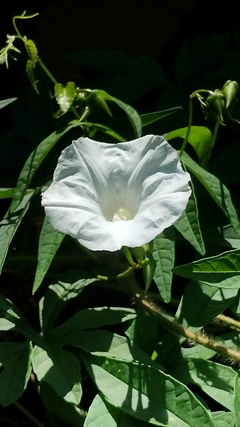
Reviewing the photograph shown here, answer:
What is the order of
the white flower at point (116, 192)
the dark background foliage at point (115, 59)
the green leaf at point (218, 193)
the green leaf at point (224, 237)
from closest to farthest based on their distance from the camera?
1. the white flower at point (116, 192)
2. the green leaf at point (218, 193)
3. the green leaf at point (224, 237)
4. the dark background foliage at point (115, 59)

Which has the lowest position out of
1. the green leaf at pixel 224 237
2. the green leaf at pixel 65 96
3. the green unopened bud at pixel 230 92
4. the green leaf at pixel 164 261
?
the green leaf at pixel 224 237

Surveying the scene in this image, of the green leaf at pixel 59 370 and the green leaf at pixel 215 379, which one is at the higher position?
the green leaf at pixel 59 370

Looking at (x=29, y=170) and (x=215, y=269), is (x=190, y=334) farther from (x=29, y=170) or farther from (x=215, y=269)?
(x=29, y=170)

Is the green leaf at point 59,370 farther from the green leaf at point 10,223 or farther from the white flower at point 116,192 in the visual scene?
the white flower at point 116,192

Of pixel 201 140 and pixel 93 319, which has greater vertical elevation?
pixel 201 140

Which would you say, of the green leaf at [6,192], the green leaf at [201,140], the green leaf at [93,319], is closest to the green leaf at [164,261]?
the green leaf at [93,319]

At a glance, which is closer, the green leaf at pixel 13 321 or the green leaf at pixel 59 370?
the green leaf at pixel 59 370

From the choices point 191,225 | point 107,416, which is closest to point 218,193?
point 191,225

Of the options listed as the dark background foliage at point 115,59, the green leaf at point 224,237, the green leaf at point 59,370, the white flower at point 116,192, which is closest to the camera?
the white flower at point 116,192
